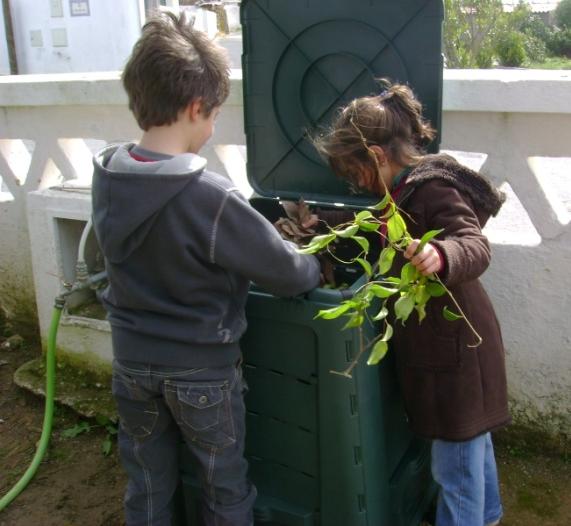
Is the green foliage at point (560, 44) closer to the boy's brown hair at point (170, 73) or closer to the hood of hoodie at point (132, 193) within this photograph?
the boy's brown hair at point (170, 73)

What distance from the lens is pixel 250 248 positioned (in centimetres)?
175

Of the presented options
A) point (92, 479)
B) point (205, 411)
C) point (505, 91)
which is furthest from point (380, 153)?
point (92, 479)

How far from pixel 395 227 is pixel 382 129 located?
1.30 feet

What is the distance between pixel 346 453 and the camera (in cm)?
192

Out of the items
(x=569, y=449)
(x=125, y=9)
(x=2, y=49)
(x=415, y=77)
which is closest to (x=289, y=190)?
(x=415, y=77)

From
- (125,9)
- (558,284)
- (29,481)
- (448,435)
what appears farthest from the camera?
(125,9)

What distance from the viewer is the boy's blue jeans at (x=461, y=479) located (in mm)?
2018

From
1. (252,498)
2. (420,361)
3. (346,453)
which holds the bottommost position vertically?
(252,498)

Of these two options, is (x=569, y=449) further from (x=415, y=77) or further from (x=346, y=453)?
(x=415, y=77)

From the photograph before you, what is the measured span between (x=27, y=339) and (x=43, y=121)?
1.19m

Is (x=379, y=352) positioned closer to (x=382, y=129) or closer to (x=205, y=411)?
(x=205, y=411)

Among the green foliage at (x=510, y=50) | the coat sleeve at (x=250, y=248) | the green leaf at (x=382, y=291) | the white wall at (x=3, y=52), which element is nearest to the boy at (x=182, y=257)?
the coat sleeve at (x=250, y=248)

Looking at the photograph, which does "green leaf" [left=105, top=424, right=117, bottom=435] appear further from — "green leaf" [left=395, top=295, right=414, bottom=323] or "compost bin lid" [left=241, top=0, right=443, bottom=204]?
"green leaf" [left=395, top=295, right=414, bottom=323]

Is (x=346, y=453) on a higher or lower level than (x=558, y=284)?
lower
